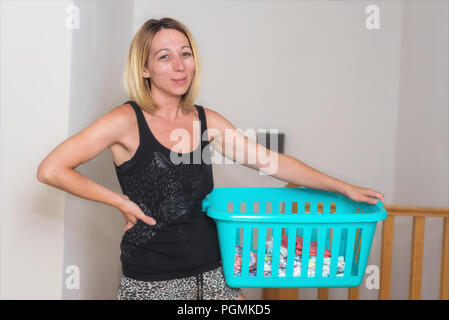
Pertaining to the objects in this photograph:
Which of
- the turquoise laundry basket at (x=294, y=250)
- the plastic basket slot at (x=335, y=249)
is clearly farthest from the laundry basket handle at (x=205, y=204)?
the plastic basket slot at (x=335, y=249)

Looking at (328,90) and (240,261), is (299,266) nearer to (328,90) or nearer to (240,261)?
(240,261)

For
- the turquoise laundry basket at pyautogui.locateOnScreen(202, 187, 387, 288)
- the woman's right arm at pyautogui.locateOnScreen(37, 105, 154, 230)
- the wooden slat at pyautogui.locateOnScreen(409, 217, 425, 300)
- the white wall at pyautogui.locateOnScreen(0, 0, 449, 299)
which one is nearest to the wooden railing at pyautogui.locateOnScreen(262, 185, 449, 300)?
the wooden slat at pyautogui.locateOnScreen(409, 217, 425, 300)

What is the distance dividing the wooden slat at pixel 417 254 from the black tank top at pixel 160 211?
1.14 m

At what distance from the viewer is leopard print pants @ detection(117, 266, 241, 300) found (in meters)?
1.39

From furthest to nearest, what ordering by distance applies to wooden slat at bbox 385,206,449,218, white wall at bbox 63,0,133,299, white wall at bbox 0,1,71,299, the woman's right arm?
wooden slat at bbox 385,206,449,218
white wall at bbox 63,0,133,299
white wall at bbox 0,1,71,299
the woman's right arm

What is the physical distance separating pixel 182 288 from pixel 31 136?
783mm

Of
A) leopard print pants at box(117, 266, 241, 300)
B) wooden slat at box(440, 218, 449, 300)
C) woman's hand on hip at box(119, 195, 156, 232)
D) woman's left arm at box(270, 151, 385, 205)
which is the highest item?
woman's left arm at box(270, 151, 385, 205)

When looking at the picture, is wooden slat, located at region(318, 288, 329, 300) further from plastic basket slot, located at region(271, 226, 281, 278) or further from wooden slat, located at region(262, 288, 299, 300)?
plastic basket slot, located at region(271, 226, 281, 278)

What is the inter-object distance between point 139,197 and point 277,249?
42 cm

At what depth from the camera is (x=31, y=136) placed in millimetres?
1710

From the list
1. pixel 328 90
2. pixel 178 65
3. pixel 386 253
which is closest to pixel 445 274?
pixel 386 253

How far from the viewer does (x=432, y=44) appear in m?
2.62

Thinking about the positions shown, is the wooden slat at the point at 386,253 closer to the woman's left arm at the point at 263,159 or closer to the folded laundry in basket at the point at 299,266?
the woman's left arm at the point at 263,159
